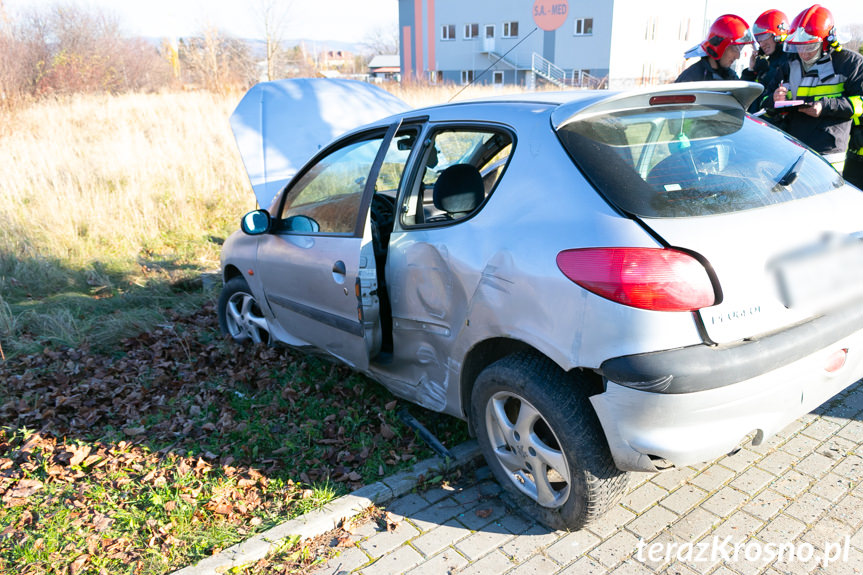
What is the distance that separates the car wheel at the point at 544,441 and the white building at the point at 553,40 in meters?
43.9

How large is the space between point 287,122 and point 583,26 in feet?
155

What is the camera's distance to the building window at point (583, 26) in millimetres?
47062

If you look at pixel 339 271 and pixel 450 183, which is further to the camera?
pixel 339 271

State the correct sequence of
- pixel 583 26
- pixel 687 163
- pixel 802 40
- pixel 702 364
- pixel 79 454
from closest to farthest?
1. pixel 702 364
2. pixel 687 163
3. pixel 79 454
4. pixel 802 40
5. pixel 583 26

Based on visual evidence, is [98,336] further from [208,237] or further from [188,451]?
[208,237]

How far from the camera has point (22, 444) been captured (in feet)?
12.3

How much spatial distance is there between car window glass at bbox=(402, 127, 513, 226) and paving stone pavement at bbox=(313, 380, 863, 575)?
1.42 meters

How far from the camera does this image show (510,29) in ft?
168

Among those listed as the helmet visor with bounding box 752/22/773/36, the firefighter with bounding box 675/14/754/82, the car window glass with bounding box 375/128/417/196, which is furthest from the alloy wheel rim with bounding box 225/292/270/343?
the helmet visor with bounding box 752/22/773/36

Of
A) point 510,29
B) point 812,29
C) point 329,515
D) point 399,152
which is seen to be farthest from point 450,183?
point 510,29

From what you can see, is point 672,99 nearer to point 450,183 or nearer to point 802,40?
point 450,183

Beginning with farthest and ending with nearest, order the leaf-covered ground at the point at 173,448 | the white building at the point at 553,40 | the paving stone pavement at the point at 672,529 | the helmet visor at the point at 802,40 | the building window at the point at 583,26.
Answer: the building window at the point at 583,26 → the white building at the point at 553,40 → the helmet visor at the point at 802,40 → the leaf-covered ground at the point at 173,448 → the paving stone pavement at the point at 672,529

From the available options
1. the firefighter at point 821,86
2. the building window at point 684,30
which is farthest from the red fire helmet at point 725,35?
the building window at point 684,30

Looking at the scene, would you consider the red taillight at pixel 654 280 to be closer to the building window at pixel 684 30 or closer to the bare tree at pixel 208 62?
the bare tree at pixel 208 62
